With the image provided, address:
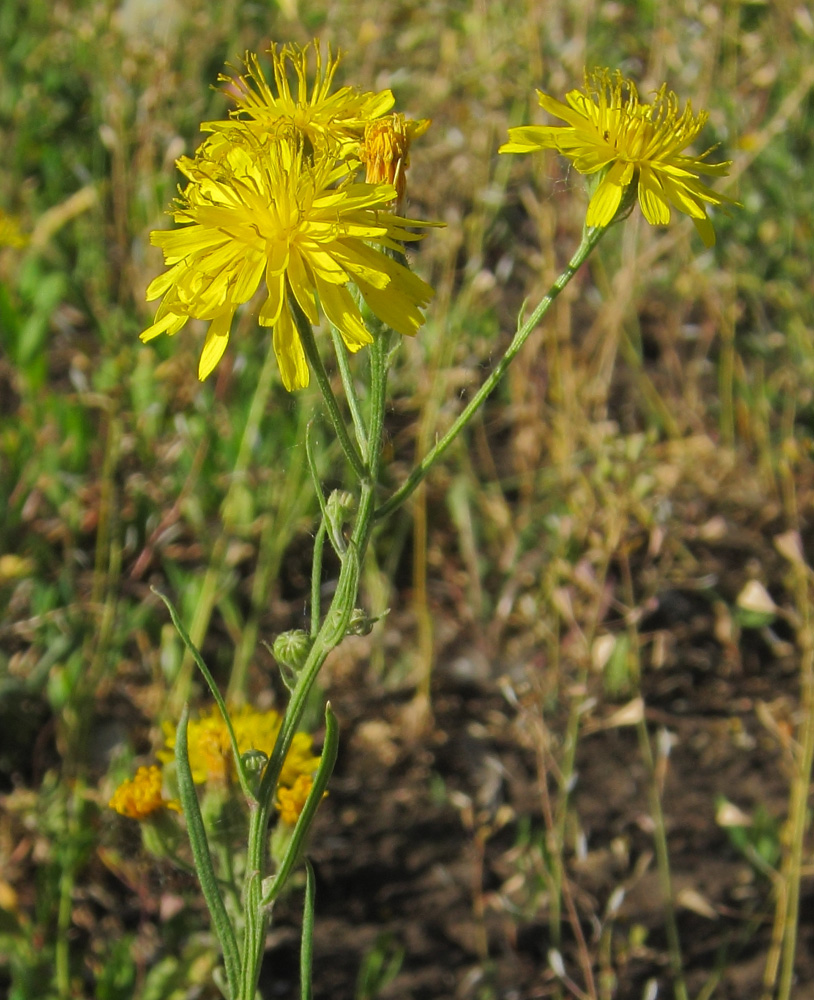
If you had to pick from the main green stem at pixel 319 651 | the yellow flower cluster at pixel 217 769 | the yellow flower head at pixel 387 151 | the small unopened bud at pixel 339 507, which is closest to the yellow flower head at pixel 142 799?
the yellow flower cluster at pixel 217 769

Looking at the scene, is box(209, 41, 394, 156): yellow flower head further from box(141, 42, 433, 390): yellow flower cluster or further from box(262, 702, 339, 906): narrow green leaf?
box(262, 702, 339, 906): narrow green leaf

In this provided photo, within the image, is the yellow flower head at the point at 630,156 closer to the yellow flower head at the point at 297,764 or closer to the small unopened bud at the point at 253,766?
the small unopened bud at the point at 253,766

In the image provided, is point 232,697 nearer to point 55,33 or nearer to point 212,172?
point 212,172

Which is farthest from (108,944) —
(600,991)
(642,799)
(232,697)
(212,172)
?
(212,172)

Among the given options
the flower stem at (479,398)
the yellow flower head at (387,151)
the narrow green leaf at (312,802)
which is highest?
the yellow flower head at (387,151)

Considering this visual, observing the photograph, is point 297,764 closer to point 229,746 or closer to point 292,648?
point 229,746

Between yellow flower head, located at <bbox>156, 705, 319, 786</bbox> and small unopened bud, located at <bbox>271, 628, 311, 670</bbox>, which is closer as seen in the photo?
small unopened bud, located at <bbox>271, 628, 311, 670</bbox>

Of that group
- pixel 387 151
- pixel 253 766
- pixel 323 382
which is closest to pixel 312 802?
pixel 253 766

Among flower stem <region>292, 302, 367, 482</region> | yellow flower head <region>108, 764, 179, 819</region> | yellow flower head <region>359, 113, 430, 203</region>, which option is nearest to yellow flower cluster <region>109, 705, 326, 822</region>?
yellow flower head <region>108, 764, 179, 819</region>
